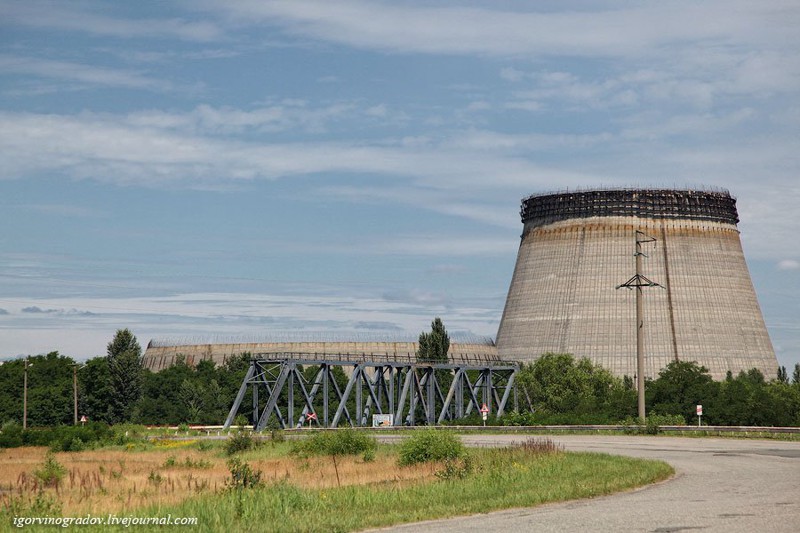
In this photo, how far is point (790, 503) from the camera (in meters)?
22.7

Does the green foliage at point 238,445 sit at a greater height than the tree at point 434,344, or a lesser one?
lesser

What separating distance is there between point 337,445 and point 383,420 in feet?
137

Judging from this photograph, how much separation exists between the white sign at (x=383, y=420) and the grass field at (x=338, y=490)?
43880 millimetres

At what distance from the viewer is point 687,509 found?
21.9m

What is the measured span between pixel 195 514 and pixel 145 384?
9136cm

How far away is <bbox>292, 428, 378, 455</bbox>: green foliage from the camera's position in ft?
150

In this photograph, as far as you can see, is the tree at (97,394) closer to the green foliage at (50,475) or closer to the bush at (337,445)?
the bush at (337,445)

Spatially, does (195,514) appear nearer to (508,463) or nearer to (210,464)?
(508,463)

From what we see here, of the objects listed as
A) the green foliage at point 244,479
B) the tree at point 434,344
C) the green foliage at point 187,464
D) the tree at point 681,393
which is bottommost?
the green foliage at point 187,464

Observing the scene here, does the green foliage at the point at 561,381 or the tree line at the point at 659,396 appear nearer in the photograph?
the tree line at the point at 659,396

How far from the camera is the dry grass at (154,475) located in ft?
90.7

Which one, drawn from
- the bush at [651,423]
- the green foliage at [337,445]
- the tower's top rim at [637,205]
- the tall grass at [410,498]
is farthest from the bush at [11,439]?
the tower's top rim at [637,205]

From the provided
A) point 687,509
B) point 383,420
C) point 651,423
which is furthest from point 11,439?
point 687,509

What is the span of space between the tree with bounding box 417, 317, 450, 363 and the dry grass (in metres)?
64.5
